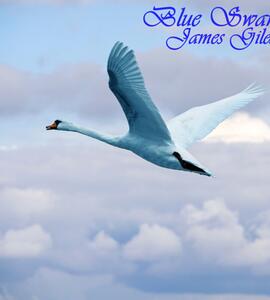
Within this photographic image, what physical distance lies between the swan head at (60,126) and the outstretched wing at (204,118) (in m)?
1.61

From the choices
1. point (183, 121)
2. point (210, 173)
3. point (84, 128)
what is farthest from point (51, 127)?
point (210, 173)

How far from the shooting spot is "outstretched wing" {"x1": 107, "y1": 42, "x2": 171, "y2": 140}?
1253 centimetres

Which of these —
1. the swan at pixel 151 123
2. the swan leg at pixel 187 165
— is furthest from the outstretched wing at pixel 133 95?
the swan leg at pixel 187 165

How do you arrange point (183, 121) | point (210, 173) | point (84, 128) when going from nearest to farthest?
point (210, 173) → point (84, 128) → point (183, 121)

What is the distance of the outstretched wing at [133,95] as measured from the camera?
493 inches

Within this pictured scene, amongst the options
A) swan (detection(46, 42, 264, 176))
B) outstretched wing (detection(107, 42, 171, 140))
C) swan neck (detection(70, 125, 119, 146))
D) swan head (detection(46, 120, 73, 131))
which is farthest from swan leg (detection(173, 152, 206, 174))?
swan head (detection(46, 120, 73, 131))

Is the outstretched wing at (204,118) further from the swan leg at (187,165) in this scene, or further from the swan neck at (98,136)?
the swan leg at (187,165)

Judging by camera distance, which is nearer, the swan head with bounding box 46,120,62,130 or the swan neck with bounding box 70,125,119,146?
the swan neck with bounding box 70,125,119,146

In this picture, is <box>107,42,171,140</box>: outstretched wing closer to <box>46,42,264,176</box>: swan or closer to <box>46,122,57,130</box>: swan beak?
<box>46,42,264,176</box>: swan

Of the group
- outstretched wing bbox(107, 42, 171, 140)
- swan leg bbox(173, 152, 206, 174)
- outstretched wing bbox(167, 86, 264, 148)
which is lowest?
swan leg bbox(173, 152, 206, 174)

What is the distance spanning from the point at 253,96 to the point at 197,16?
2036mm

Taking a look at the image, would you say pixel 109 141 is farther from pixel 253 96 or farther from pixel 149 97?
pixel 253 96

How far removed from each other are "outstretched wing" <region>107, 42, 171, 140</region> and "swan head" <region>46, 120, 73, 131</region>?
1.73 meters

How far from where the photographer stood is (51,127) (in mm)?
15992
